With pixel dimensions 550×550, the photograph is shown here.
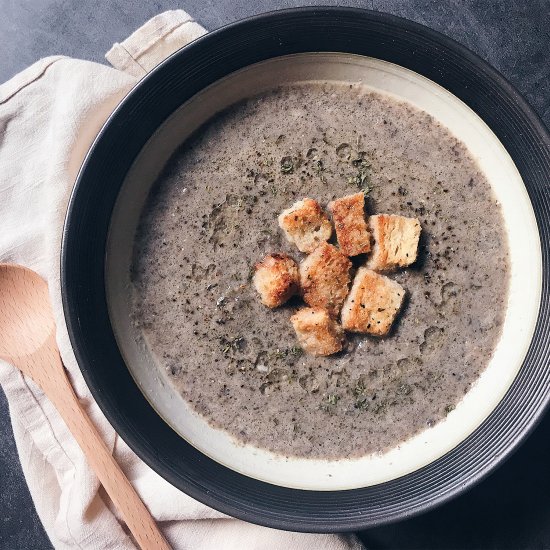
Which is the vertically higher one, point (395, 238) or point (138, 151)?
point (138, 151)

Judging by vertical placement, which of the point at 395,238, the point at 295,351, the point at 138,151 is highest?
the point at 138,151

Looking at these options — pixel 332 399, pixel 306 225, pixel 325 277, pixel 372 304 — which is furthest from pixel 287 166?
pixel 332 399

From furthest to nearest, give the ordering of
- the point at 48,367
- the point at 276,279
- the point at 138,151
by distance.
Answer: the point at 48,367 < the point at 138,151 < the point at 276,279

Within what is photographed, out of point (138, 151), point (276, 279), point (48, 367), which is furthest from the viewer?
point (48, 367)

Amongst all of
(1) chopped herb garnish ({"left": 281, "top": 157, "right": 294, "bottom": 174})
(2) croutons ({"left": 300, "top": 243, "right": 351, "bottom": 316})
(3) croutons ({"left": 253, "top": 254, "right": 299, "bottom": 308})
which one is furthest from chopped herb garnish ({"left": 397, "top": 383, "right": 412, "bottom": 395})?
(1) chopped herb garnish ({"left": 281, "top": 157, "right": 294, "bottom": 174})

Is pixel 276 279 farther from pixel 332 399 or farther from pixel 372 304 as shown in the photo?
pixel 332 399

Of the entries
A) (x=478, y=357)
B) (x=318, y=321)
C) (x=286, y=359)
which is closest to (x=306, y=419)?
(x=286, y=359)

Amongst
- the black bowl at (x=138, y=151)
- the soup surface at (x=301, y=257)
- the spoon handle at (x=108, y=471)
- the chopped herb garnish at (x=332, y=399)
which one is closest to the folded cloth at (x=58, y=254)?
the spoon handle at (x=108, y=471)

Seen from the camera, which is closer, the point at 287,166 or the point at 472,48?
the point at 287,166
